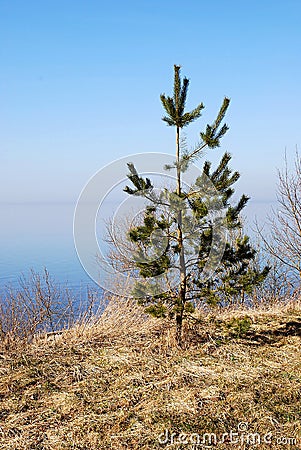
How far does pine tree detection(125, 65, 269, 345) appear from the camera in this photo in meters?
4.43

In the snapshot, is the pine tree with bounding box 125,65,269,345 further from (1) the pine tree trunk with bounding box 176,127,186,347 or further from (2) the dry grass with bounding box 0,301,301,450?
(2) the dry grass with bounding box 0,301,301,450

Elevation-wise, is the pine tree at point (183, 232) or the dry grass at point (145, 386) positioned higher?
the pine tree at point (183, 232)

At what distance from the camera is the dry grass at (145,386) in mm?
3105

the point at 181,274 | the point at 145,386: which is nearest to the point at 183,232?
the point at 181,274

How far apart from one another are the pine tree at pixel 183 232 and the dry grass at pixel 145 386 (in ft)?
1.65

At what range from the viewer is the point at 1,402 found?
3.63m

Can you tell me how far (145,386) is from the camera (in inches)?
150

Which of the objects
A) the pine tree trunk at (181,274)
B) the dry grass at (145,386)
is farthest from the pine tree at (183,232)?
the dry grass at (145,386)

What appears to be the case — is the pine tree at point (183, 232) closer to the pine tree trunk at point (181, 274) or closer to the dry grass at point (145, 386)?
the pine tree trunk at point (181, 274)

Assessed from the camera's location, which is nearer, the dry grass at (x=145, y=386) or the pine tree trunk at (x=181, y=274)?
the dry grass at (x=145, y=386)

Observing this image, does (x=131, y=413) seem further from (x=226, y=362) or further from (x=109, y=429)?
(x=226, y=362)

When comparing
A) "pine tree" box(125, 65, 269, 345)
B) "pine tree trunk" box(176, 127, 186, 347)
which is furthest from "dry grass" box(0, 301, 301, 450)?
"pine tree" box(125, 65, 269, 345)

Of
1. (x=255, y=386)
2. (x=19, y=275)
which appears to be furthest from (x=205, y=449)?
(x=19, y=275)

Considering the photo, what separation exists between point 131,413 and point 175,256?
6.12 ft
